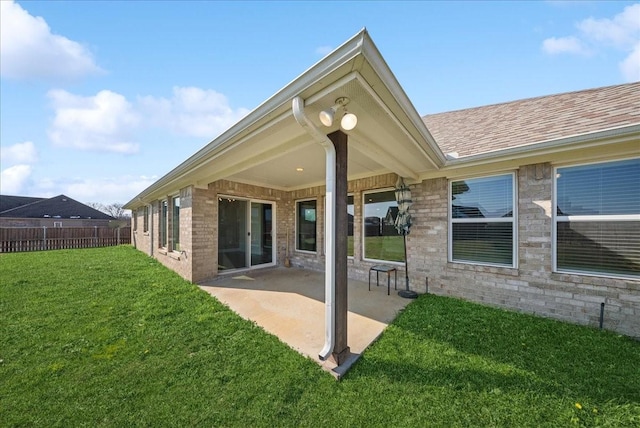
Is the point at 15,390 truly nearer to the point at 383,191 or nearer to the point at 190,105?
the point at 383,191

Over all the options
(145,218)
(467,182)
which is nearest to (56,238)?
(145,218)

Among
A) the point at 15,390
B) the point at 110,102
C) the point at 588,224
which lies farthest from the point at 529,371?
the point at 110,102

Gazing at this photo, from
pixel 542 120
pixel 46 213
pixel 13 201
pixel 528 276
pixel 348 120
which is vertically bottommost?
pixel 528 276

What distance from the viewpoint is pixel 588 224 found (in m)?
3.72

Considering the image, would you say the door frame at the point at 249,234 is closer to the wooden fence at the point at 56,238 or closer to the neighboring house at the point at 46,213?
the wooden fence at the point at 56,238

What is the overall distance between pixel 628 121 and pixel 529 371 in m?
3.75

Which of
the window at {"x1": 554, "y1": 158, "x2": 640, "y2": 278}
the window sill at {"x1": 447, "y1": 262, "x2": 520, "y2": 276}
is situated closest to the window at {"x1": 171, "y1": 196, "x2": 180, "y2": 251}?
the window sill at {"x1": 447, "y1": 262, "x2": 520, "y2": 276}

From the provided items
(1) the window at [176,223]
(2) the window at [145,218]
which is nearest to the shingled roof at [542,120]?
(1) the window at [176,223]

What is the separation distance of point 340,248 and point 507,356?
2404 millimetres

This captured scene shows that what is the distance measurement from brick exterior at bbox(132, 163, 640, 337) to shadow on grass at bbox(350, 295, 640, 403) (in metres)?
0.39

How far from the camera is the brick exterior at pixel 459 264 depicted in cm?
364

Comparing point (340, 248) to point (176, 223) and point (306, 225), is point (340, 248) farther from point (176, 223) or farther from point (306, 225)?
point (176, 223)

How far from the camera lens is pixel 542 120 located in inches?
184

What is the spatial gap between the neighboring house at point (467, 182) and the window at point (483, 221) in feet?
0.06
